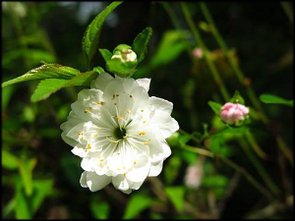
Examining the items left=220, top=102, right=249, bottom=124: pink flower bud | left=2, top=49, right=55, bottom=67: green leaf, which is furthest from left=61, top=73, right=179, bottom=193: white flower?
left=2, top=49, right=55, bottom=67: green leaf

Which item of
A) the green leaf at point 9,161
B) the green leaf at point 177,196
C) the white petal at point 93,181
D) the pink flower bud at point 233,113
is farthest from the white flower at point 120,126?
the green leaf at point 9,161

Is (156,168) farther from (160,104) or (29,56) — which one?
(29,56)

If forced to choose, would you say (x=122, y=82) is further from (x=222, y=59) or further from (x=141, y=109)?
(x=222, y=59)

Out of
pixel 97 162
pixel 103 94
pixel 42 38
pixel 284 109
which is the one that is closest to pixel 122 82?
pixel 103 94

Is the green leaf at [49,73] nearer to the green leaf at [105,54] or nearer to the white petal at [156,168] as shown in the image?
the green leaf at [105,54]

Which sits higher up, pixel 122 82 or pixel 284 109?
pixel 122 82

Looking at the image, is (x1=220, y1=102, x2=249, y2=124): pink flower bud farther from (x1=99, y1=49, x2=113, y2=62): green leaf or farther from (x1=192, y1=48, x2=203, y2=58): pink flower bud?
(x1=192, y1=48, x2=203, y2=58): pink flower bud

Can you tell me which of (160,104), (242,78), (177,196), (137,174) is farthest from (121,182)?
(242,78)
